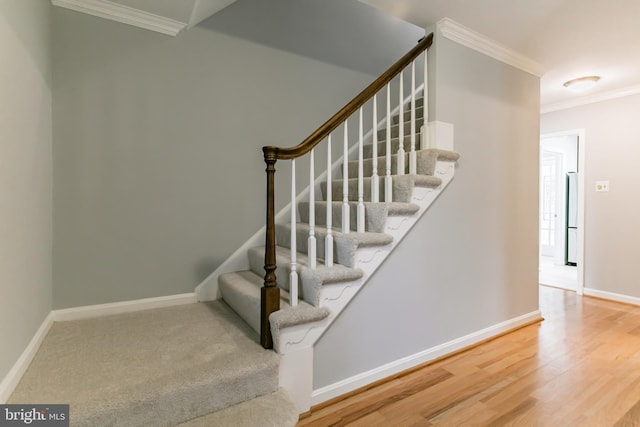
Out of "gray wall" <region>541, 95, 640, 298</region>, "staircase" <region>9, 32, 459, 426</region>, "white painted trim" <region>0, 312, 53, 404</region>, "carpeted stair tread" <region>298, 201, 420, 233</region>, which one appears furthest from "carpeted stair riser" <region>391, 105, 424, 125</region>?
"white painted trim" <region>0, 312, 53, 404</region>

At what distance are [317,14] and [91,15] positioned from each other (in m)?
1.77

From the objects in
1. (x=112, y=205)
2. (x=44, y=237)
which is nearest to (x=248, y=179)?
(x=112, y=205)

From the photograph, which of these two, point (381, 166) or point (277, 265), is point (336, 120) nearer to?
point (381, 166)

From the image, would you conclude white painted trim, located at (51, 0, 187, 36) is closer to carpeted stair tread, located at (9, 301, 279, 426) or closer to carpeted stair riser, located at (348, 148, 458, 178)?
carpeted stair riser, located at (348, 148, 458, 178)

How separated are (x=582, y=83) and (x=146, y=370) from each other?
443cm

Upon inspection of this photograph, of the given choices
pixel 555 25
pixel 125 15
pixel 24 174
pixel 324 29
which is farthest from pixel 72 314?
pixel 555 25

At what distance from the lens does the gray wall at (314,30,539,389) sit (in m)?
1.95

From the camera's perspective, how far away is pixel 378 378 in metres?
1.97

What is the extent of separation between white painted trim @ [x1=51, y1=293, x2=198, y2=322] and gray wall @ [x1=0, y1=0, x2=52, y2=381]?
Answer: 0.12 metres

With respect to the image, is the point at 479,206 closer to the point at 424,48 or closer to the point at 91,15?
the point at 424,48

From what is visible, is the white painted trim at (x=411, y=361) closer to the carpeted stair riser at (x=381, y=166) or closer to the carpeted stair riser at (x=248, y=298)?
the carpeted stair riser at (x=248, y=298)

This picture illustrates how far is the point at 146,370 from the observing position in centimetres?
141

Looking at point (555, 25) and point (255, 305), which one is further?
point (555, 25)

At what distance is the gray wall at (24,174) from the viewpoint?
125 centimetres
